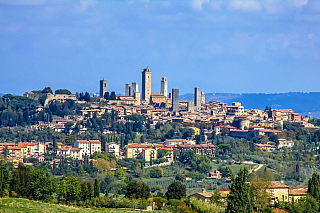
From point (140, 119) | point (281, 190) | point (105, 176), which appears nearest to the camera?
point (281, 190)

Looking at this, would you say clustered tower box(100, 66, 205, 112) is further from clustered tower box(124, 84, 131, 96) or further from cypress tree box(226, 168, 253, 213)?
cypress tree box(226, 168, 253, 213)

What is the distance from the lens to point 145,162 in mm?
57906

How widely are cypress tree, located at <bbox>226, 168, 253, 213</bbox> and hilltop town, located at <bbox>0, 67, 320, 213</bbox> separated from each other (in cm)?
1277

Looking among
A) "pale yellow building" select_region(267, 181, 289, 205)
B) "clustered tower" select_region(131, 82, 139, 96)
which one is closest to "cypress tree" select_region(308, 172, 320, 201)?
"pale yellow building" select_region(267, 181, 289, 205)

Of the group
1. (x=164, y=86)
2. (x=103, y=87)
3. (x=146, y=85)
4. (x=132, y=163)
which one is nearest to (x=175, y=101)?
(x=146, y=85)

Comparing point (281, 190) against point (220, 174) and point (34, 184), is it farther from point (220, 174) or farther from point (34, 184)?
point (220, 174)

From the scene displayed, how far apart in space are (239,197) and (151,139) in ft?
154

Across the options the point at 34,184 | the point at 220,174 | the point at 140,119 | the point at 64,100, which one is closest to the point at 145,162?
the point at 220,174

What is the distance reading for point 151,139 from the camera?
226 ft

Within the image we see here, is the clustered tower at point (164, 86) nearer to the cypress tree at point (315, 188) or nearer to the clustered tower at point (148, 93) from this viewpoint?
the clustered tower at point (148, 93)

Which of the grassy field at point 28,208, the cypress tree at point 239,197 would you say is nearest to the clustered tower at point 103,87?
the grassy field at point 28,208

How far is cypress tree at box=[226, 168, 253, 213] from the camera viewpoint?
22016 mm

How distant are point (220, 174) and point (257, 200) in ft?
83.0

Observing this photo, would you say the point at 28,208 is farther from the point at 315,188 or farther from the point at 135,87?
the point at 135,87
